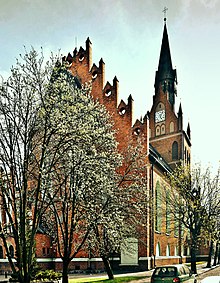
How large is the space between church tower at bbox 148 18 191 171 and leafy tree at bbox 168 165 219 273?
17.6m

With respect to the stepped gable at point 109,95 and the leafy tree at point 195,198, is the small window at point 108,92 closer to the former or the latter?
the stepped gable at point 109,95

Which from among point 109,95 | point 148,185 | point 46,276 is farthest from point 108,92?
point 46,276

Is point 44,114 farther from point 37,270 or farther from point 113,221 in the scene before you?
point 37,270

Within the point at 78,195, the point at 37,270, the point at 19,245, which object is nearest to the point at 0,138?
the point at 19,245

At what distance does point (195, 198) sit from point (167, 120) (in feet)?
77.7

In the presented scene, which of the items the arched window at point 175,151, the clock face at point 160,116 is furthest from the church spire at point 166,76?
the arched window at point 175,151

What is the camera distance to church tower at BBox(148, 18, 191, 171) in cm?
5276

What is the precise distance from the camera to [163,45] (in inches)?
2261

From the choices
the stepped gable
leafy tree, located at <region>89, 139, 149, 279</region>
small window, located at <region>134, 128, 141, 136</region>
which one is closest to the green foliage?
leafy tree, located at <region>89, 139, 149, 279</region>

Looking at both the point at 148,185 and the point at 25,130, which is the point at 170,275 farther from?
the point at 148,185

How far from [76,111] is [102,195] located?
592cm

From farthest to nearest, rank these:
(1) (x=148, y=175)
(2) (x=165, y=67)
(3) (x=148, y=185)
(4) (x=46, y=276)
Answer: (2) (x=165, y=67)
(1) (x=148, y=175)
(3) (x=148, y=185)
(4) (x=46, y=276)

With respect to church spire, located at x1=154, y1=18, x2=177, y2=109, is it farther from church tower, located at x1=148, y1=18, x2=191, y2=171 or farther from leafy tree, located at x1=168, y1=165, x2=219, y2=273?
leafy tree, located at x1=168, y1=165, x2=219, y2=273

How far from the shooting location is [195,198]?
31.9 metres
